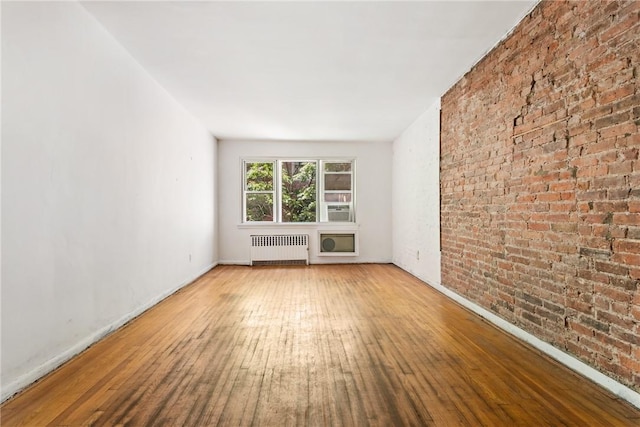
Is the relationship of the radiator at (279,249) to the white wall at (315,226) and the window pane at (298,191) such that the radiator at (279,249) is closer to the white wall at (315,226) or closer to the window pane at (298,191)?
the white wall at (315,226)

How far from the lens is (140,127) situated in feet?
13.3

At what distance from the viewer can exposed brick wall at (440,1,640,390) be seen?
2.14 metres


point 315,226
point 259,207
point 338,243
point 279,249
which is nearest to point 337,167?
point 315,226

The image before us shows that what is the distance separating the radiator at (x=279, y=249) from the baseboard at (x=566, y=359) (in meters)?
4.32

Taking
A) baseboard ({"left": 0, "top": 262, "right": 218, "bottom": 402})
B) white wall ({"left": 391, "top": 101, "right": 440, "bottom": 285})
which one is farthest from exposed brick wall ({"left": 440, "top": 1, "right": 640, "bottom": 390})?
baseboard ({"left": 0, "top": 262, "right": 218, "bottom": 402})

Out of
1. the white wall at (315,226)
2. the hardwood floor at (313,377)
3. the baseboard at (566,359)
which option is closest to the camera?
the hardwood floor at (313,377)

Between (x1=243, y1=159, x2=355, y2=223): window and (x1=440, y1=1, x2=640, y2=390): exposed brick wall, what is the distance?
433 cm

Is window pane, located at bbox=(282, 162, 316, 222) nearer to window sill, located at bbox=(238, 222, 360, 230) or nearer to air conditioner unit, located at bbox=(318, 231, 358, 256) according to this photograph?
window sill, located at bbox=(238, 222, 360, 230)

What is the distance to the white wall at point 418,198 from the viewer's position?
Answer: 539 cm

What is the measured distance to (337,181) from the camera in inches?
325

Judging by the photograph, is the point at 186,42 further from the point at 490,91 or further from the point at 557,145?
the point at 557,145

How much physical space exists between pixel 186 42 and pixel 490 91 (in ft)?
9.71

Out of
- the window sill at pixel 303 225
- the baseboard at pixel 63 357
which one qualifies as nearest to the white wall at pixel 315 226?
the window sill at pixel 303 225

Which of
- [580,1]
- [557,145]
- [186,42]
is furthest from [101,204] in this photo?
[580,1]
